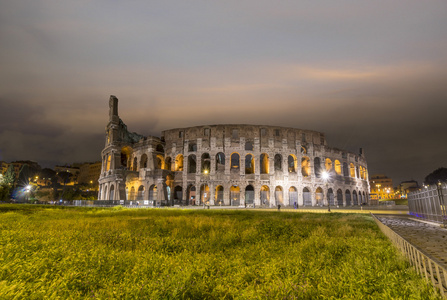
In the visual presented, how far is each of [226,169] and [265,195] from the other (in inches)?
341

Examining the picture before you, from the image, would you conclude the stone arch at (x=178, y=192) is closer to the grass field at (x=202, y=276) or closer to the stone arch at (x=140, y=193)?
the stone arch at (x=140, y=193)

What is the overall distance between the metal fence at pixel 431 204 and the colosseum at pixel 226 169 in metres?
24.5

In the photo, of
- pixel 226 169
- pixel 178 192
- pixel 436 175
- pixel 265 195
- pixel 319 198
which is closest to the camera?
pixel 226 169

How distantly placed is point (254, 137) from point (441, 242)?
1523 inches

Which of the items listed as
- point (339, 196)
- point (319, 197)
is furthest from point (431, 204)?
point (339, 196)

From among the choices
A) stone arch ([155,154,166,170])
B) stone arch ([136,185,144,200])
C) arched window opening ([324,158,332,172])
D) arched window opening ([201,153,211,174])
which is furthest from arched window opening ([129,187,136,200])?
arched window opening ([324,158,332,172])

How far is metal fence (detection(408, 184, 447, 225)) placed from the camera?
12498 millimetres

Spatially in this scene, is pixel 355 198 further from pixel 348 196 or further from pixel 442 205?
pixel 442 205

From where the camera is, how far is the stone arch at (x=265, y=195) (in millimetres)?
44312

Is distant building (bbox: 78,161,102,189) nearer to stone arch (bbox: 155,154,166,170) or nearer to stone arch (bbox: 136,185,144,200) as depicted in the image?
stone arch (bbox: 155,154,166,170)

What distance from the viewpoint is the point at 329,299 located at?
11.5ft

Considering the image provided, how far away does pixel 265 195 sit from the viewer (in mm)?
45219

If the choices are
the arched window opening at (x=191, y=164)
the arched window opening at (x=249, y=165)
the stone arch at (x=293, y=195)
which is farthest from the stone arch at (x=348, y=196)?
the arched window opening at (x=191, y=164)

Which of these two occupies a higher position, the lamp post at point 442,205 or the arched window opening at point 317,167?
the arched window opening at point 317,167
